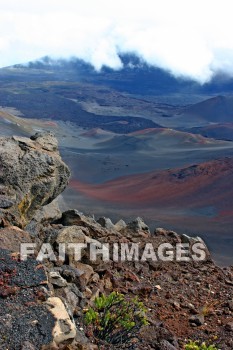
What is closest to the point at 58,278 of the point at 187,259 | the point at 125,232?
the point at 187,259

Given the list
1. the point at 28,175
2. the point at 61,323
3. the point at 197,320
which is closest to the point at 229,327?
the point at 197,320

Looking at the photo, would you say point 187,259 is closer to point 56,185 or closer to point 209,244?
point 56,185

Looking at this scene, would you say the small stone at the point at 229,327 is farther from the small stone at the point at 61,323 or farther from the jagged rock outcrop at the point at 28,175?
the jagged rock outcrop at the point at 28,175

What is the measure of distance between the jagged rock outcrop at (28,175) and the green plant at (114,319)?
3.29 metres

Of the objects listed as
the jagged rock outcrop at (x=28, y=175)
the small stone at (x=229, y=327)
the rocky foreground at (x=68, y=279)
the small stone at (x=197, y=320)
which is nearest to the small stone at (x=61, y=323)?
the rocky foreground at (x=68, y=279)

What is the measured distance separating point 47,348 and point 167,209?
31.8 m

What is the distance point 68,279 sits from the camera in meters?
7.79

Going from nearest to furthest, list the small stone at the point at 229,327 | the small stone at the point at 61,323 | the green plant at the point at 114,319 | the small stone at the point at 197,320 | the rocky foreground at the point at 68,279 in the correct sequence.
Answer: the small stone at the point at 61,323, the rocky foreground at the point at 68,279, the green plant at the point at 114,319, the small stone at the point at 229,327, the small stone at the point at 197,320

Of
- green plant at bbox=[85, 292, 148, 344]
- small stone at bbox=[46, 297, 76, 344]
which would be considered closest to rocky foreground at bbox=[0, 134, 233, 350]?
small stone at bbox=[46, 297, 76, 344]

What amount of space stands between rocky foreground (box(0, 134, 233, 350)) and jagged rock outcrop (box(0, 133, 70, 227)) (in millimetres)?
23

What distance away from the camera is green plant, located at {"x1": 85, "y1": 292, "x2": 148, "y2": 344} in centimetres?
654

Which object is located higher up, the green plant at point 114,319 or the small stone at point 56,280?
the small stone at point 56,280

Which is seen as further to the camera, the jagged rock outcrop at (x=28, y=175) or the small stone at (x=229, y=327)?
the jagged rock outcrop at (x=28, y=175)

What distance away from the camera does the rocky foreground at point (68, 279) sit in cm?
557
